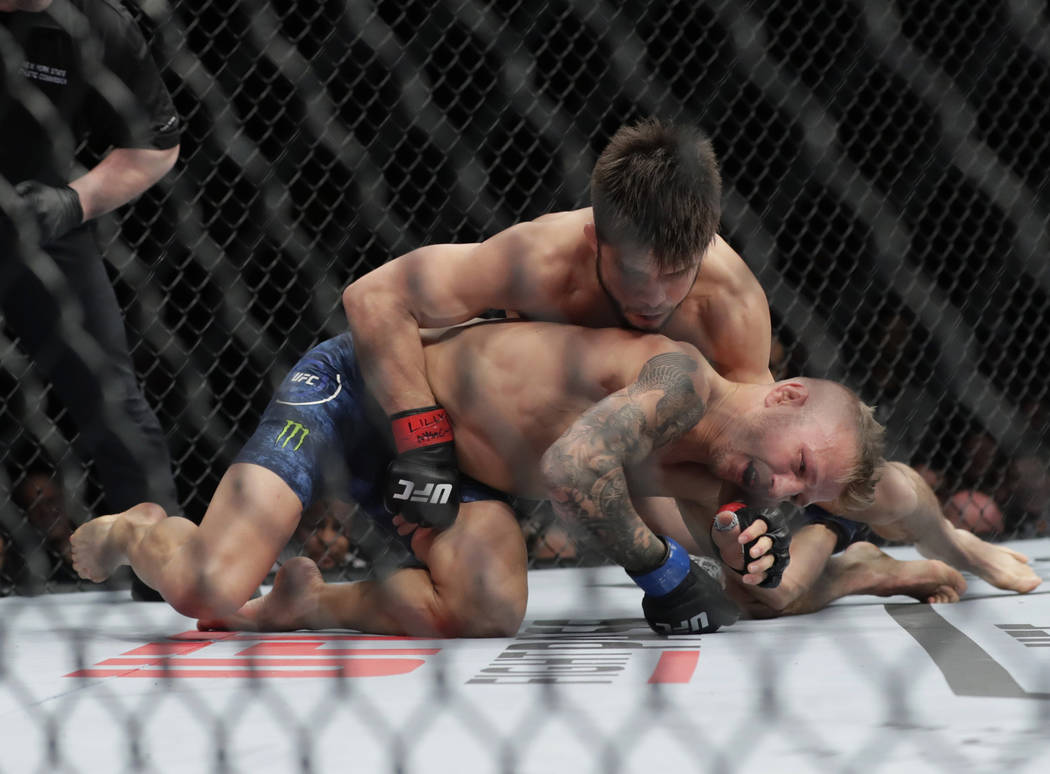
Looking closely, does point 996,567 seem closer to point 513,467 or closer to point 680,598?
point 680,598

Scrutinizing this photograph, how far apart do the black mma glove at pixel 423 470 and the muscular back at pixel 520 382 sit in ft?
0.16

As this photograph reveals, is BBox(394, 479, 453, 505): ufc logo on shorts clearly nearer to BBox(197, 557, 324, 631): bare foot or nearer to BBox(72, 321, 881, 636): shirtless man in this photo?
BBox(72, 321, 881, 636): shirtless man

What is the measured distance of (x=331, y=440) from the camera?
172 cm

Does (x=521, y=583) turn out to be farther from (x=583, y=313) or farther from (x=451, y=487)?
(x=583, y=313)

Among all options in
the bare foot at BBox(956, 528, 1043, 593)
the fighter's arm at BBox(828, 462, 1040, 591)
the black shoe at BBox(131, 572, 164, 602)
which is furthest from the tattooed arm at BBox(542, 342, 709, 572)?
the black shoe at BBox(131, 572, 164, 602)

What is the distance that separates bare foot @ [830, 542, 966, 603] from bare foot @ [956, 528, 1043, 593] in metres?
0.04

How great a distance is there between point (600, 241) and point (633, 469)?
30 centimetres

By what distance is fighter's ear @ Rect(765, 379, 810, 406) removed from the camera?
146 cm

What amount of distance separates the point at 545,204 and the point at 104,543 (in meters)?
1.81

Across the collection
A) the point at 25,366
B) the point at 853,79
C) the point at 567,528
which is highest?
the point at 853,79

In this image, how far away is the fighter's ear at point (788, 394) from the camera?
1.46m

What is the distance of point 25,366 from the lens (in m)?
2.65

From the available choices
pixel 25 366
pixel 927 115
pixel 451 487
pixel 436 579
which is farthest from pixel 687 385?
pixel 927 115

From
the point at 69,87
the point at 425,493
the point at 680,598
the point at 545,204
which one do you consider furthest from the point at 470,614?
the point at 545,204
